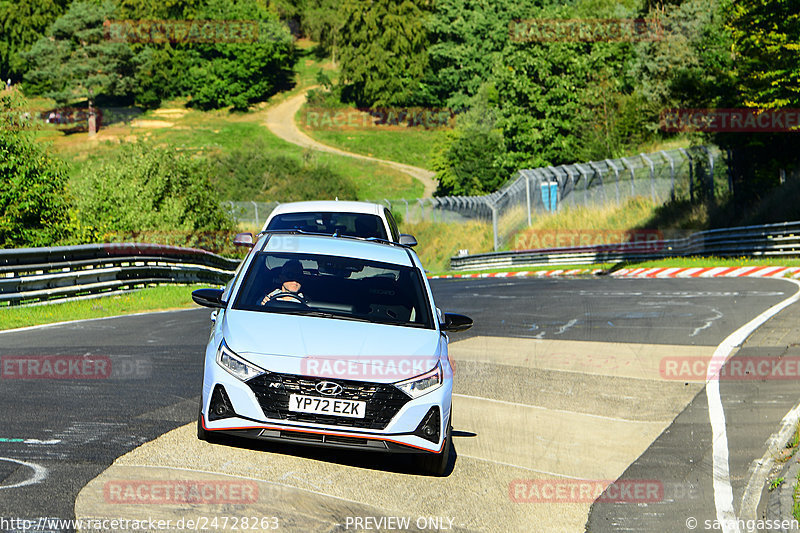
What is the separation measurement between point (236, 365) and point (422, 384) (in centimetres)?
128

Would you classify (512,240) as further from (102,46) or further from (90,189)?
(102,46)

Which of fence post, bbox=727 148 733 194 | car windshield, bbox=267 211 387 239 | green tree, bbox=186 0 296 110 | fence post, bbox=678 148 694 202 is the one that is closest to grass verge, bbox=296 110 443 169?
green tree, bbox=186 0 296 110

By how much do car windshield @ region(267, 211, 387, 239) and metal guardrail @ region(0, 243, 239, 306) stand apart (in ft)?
19.1

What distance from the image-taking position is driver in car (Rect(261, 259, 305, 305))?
772 cm

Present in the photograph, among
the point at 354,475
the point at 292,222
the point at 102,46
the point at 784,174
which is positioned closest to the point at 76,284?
the point at 292,222

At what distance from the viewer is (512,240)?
171 ft

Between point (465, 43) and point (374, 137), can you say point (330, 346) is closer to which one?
point (374, 137)

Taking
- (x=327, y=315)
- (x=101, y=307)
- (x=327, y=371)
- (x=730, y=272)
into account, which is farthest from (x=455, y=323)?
(x=730, y=272)

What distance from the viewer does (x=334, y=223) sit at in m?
13.9

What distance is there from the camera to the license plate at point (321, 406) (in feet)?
21.4

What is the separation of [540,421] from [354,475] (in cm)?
290

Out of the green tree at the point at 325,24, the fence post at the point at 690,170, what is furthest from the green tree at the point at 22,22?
the fence post at the point at 690,170

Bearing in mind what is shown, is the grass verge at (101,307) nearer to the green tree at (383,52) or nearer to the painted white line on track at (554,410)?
the painted white line on track at (554,410)

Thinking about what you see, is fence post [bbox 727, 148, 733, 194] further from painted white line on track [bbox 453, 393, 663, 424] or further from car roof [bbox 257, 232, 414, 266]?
car roof [bbox 257, 232, 414, 266]
